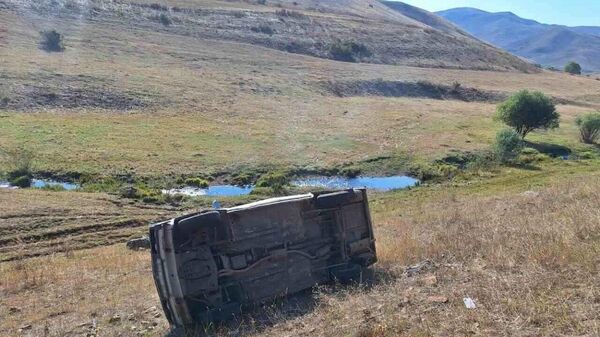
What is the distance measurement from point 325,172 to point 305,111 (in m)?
19.8

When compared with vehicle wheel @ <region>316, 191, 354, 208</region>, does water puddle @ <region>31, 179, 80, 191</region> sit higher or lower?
lower

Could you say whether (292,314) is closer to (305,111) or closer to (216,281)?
(216,281)

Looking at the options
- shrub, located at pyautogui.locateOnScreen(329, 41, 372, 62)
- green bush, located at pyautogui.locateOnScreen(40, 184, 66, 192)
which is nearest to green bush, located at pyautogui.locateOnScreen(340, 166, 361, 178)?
green bush, located at pyautogui.locateOnScreen(40, 184, 66, 192)

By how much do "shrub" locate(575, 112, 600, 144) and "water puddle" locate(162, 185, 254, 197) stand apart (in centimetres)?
3638

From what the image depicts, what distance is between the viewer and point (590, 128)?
55.1 metres

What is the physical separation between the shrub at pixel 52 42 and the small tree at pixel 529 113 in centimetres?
5242

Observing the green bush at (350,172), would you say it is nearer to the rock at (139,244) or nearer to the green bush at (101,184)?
the green bush at (101,184)

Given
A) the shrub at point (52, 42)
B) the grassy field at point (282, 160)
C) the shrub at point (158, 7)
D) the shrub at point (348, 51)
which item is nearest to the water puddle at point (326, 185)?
the grassy field at point (282, 160)

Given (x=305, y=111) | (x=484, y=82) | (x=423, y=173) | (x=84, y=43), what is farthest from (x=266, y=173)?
(x=484, y=82)

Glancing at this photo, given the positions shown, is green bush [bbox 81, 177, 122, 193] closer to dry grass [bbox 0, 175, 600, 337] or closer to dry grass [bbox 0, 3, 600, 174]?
dry grass [bbox 0, 3, 600, 174]

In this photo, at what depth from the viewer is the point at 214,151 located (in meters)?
44.3

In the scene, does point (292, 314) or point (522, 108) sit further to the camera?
point (522, 108)

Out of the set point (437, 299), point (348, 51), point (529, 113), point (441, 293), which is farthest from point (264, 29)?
point (437, 299)

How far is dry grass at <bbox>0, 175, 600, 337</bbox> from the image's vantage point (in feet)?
19.0
